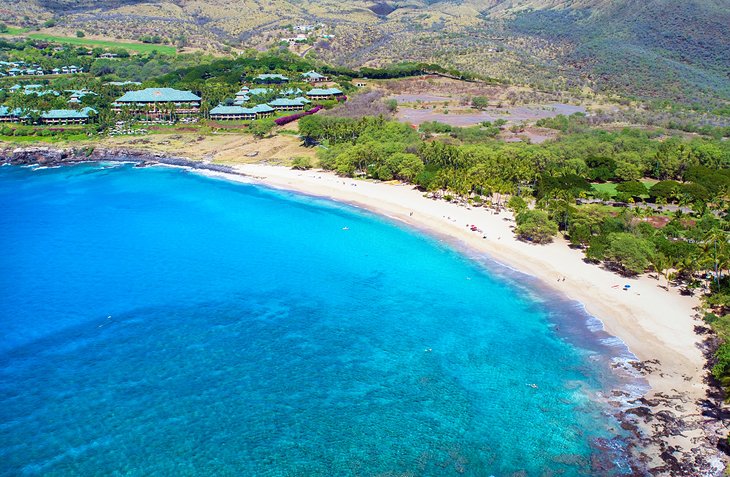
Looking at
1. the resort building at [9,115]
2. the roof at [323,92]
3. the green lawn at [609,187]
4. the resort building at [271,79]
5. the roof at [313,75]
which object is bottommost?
the resort building at [9,115]

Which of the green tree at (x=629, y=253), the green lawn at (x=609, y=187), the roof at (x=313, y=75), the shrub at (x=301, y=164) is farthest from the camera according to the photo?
the roof at (x=313, y=75)

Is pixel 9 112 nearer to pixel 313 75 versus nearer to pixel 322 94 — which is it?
pixel 322 94

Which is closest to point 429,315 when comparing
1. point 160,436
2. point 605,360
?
point 605,360

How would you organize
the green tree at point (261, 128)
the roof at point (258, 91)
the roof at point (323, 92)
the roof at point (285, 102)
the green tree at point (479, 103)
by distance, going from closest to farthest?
the green tree at point (261, 128) < the roof at point (285, 102) < the roof at point (258, 91) < the roof at point (323, 92) < the green tree at point (479, 103)

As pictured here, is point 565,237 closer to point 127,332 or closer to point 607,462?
point 607,462

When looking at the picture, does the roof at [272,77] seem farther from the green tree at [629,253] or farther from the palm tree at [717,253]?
the palm tree at [717,253]

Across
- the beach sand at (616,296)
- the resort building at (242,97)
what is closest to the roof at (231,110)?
the resort building at (242,97)
